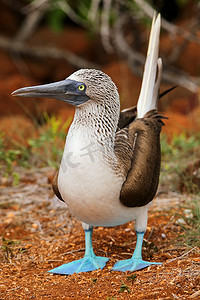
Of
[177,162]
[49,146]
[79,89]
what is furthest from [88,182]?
[49,146]

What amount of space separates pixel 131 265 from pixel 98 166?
85cm

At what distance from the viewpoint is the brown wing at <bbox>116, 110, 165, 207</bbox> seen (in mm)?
3290

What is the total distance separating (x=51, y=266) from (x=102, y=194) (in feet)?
2.98

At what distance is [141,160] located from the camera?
3.48 meters

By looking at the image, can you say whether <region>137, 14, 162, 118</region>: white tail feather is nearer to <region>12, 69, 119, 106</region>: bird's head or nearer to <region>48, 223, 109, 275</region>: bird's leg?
<region>12, 69, 119, 106</region>: bird's head

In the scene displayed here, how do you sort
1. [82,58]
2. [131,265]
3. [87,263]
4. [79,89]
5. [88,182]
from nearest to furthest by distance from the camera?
[88,182], [79,89], [131,265], [87,263], [82,58]

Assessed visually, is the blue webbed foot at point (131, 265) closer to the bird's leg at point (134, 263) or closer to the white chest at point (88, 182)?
the bird's leg at point (134, 263)

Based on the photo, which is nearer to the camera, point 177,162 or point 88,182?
point 88,182

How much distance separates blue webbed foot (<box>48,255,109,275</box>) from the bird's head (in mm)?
1228

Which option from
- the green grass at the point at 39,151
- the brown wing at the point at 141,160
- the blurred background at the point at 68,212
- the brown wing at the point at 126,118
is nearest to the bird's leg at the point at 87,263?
the blurred background at the point at 68,212

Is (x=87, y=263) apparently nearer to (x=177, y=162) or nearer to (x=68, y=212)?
(x=68, y=212)

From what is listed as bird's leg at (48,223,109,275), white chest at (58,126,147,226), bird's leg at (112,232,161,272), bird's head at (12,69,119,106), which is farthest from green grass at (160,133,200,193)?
bird's head at (12,69,119,106)

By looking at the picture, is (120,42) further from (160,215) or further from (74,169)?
(74,169)

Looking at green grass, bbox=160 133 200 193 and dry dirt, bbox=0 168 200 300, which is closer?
dry dirt, bbox=0 168 200 300
